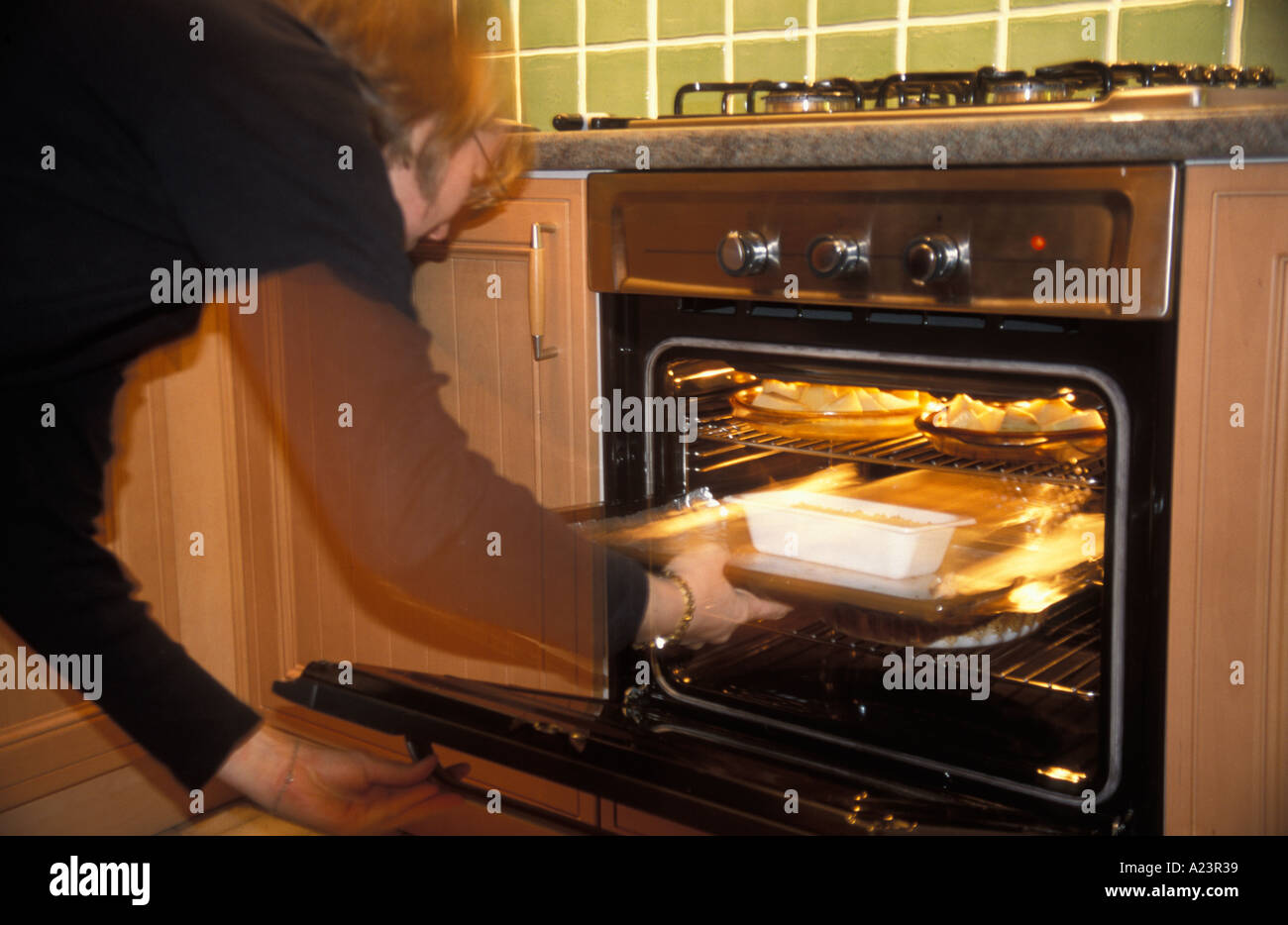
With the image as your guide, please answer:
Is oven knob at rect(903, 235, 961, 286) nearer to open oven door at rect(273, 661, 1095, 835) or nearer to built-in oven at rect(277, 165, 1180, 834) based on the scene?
built-in oven at rect(277, 165, 1180, 834)

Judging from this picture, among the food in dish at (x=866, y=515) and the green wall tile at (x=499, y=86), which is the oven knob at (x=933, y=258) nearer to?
the food in dish at (x=866, y=515)

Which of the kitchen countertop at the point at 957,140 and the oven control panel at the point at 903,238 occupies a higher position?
the kitchen countertop at the point at 957,140

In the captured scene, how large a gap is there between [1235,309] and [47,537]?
3.50ft

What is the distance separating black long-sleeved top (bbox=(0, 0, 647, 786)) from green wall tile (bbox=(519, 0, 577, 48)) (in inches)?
42.8

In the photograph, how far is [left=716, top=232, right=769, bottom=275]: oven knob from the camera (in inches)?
42.0

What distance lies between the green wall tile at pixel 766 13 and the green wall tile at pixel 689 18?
0.03 metres

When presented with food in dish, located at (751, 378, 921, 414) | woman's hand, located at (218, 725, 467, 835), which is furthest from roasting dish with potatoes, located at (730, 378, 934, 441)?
woman's hand, located at (218, 725, 467, 835)

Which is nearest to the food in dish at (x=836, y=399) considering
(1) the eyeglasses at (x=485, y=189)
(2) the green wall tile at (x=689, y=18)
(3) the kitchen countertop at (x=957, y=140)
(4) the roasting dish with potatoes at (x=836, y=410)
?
(4) the roasting dish with potatoes at (x=836, y=410)

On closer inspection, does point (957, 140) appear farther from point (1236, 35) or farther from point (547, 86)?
point (547, 86)

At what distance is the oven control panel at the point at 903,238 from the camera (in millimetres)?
890

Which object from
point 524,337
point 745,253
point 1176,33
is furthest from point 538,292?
point 1176,33

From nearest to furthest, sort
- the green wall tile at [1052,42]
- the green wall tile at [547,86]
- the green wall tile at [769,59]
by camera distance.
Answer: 1. the green wall tile at [1052,42]
2. the green wall tile at [769,59]
3. the green wall tile at [547,86]

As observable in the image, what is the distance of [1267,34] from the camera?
4.40 ft
